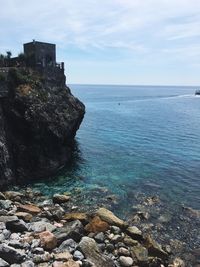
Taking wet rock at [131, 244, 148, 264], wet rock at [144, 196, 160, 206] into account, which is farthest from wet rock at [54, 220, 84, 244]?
wet rock at [144, 196, 160, 206]

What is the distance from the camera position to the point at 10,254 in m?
21.4

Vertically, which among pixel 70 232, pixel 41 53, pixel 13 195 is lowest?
pixel 13 195

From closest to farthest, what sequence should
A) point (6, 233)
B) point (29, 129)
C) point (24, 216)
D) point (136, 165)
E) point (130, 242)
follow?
point (6, 233), point (130, 242), point (24, 216), point (29, 129), point (136, 165)

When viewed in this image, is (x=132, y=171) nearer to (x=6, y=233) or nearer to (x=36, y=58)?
(x=36, y=58)

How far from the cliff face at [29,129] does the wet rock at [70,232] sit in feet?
57.8

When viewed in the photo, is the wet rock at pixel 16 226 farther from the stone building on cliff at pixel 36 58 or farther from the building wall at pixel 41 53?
the building wall at pixel 41 53

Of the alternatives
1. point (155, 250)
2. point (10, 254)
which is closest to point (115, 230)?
point (155, 250)

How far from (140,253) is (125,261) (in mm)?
1918

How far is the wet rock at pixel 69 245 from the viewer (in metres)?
24.8

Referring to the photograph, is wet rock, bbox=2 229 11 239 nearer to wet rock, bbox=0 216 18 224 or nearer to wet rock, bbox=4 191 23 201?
wet rock, bbox=0 216 18 224

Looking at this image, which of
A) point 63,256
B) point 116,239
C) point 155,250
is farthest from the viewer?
point 116,239

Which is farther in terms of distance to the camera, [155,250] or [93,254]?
[155,250]

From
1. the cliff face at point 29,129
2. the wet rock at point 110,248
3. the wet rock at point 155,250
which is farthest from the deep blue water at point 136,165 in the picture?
the wet rock at point 110,248

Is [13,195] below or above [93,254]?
below
